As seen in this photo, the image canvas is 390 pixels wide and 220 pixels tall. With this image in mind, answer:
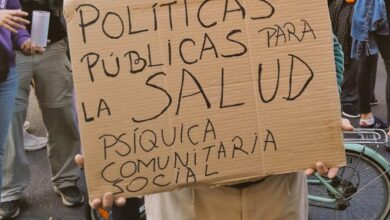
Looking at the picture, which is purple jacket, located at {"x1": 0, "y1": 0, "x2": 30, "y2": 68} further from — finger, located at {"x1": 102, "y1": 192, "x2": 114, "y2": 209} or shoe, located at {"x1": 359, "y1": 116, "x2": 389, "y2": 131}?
shoe, located at {"x1": 359, "y1": 116, "x2": 389, "y2": 131}

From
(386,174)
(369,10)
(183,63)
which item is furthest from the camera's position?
(369,10)

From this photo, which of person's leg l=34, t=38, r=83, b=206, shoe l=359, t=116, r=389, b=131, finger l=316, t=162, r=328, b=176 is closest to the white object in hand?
person's leg l=34, t=38, r=83, b=206

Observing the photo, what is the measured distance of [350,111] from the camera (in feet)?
15.9

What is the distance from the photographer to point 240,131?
1464 millimetres

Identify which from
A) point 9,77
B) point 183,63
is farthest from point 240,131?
point 9,77

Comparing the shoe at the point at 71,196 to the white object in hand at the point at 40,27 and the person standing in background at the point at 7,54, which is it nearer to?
the person standing in background at the point at 7,54

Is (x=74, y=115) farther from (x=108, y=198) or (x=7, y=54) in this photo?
(x=108, y=198)

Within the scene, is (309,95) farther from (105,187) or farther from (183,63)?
(105,187)

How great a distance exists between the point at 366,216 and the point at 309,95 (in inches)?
79.0

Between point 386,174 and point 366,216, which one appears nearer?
point 386,174

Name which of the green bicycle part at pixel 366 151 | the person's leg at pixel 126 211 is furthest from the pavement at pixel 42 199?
the person's leg at pixel 126 211

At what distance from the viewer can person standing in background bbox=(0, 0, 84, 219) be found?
3125 mm

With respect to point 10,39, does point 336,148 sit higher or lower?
lower

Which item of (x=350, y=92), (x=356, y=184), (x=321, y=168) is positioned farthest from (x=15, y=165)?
(x=350, y=92)
